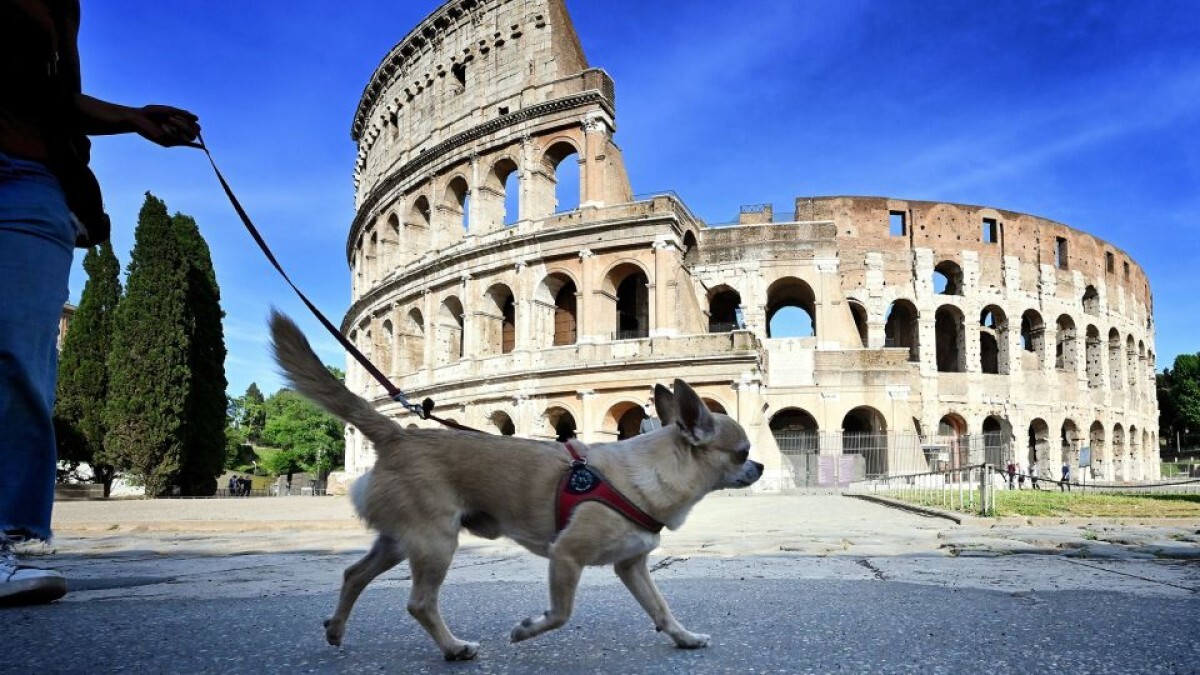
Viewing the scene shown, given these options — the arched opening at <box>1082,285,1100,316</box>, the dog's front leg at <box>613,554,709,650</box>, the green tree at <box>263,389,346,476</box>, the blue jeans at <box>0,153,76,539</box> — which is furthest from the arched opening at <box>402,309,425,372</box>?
the arched opening at <box>1082,285,1100,316</box>

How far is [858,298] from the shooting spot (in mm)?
34469

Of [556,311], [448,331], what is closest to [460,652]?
[556,311]

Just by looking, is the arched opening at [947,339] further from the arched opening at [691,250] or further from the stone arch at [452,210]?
the stone arch at [452,210]

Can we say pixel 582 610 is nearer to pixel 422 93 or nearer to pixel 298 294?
pixel 298 294

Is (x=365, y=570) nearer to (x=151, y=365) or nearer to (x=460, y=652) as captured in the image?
(x=460, y=652)

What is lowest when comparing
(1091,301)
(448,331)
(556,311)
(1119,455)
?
(1119,455)

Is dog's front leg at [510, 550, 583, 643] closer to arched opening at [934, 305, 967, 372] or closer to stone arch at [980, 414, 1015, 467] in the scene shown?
stone arch at [980, 414, 1015, 467]

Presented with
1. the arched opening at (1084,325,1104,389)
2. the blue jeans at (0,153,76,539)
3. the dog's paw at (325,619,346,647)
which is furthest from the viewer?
the arched opening at (1084,325,1104,389)

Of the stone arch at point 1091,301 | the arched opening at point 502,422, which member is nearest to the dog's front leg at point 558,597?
the arched opening at point 502,422

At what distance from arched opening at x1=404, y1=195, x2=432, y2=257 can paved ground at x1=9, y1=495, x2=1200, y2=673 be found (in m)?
25.4

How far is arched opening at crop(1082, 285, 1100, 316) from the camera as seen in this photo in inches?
1539

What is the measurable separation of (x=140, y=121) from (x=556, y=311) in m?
24.7

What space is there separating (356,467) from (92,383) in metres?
9.87

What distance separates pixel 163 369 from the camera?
2280cm
